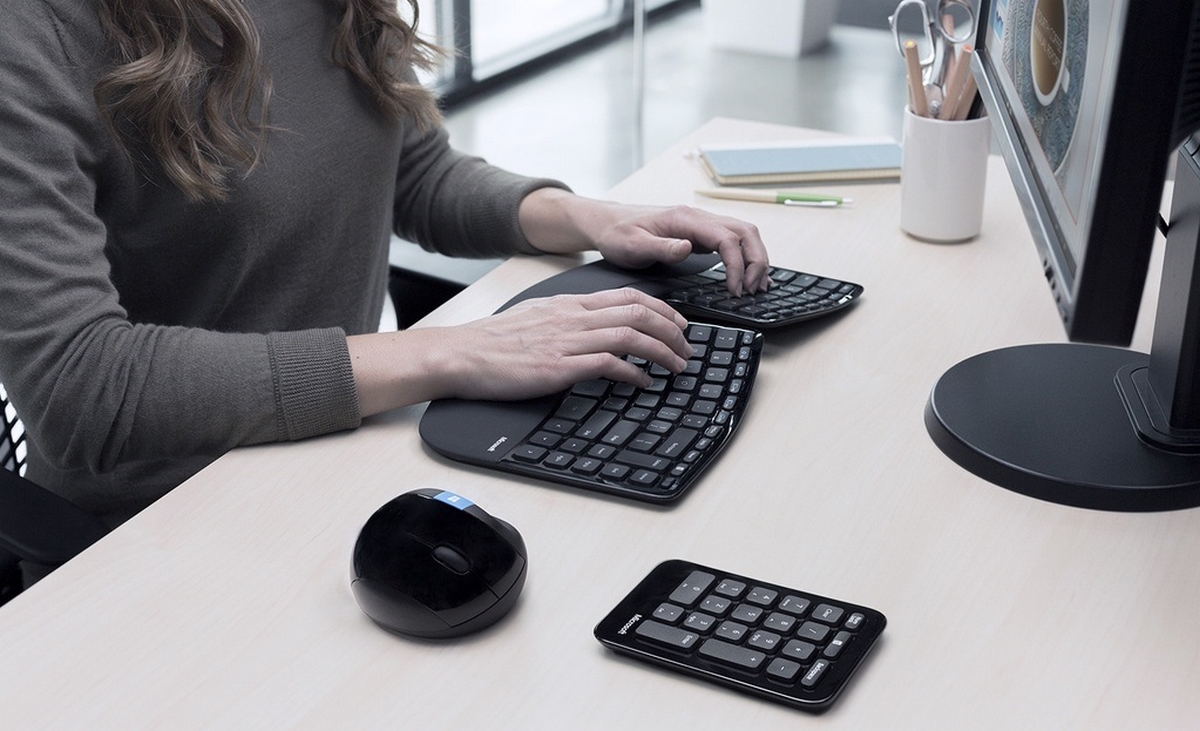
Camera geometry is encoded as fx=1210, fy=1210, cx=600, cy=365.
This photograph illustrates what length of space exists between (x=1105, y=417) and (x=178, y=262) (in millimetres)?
726

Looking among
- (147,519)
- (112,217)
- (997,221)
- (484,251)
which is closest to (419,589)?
(147,519)

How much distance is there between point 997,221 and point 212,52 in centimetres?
74

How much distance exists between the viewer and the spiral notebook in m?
1.28

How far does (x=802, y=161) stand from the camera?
4.29ft

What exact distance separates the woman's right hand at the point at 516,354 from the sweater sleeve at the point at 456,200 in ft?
0.99

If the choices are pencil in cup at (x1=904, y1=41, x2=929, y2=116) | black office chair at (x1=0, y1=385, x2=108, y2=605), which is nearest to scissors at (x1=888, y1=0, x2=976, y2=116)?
pencil in cup at (x1=904, y1=41, x2=929, y2=116)

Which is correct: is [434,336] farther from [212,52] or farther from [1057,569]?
[1057,569]

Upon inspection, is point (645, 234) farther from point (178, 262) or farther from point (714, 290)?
point (178, 262)

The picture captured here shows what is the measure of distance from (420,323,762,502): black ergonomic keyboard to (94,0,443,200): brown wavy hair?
0.95 feet

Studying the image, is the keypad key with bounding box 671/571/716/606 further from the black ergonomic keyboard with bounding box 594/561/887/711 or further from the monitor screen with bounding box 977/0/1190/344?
the monitor screen with bounding box 977/0/1190/344

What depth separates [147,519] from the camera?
739 millimetres

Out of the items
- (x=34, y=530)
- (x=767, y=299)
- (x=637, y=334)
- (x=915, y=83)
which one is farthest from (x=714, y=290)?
(x=34, y=530)

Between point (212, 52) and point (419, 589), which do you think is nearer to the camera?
point (419, 589)

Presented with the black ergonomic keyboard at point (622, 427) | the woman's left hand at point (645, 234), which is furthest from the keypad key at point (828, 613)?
the woman's left hand at point (645, 234)
